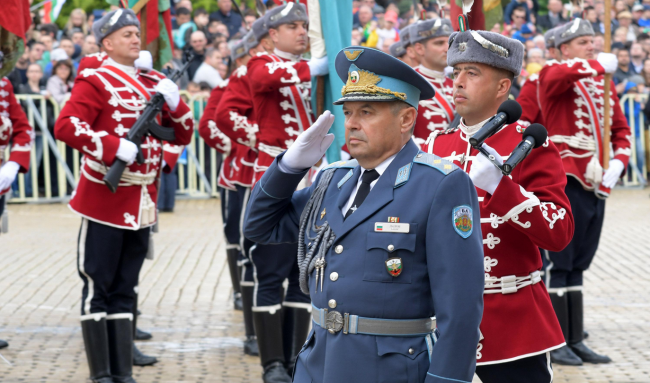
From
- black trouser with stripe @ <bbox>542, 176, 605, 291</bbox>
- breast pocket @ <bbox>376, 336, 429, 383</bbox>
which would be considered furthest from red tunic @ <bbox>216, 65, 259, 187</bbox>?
breast pocket @ <bbox>376, 336, 429, 383</bbox>

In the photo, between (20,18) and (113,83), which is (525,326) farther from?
(20,18)

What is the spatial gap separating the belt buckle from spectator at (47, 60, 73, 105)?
12.0 metres

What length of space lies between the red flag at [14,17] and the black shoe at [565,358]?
446 cm

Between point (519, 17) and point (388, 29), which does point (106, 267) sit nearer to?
point (388, 29)

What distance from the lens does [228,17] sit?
712 inches

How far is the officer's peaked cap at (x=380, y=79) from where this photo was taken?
121 inches

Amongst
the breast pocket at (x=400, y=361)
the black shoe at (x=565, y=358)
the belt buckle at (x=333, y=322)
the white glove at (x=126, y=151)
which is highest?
the white glove at (x=126, y=151)

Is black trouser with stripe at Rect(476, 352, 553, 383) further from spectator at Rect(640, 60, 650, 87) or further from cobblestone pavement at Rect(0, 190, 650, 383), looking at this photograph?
spectator at Rect(640, 60, 650, 87)

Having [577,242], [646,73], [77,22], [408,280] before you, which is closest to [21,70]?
[77,22]

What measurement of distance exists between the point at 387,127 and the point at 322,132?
9.3 inches

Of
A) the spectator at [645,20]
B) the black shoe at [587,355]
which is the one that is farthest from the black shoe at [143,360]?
the spectator at [645,20]

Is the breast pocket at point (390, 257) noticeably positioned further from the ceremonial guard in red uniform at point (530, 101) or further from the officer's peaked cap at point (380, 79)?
the ceremonial guard in red uniform at point (530, 101)

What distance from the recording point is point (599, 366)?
6.44 m

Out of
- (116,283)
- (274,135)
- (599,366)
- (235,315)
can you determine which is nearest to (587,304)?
(599,366)
